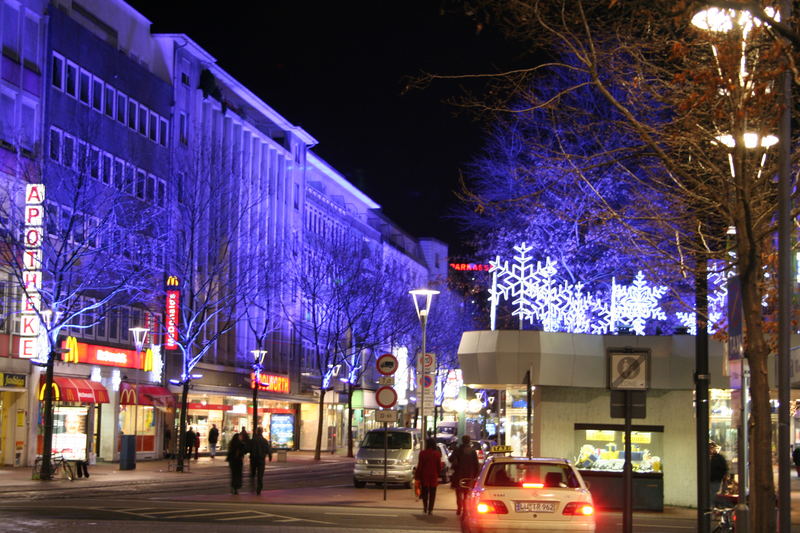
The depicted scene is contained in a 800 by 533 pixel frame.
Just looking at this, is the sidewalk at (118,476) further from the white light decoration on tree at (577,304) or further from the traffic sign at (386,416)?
the white light decoration on tree at (577,304)

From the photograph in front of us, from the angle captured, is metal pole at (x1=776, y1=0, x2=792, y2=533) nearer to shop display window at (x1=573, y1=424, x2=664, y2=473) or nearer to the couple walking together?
shop display window at (x1=573, y1=424, x2=664, y2=473)

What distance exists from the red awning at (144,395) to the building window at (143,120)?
11.4m

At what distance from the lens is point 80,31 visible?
47.5 meters

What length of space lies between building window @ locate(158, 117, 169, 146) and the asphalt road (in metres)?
24.6

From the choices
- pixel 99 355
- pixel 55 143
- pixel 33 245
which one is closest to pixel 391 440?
pixel 33 245

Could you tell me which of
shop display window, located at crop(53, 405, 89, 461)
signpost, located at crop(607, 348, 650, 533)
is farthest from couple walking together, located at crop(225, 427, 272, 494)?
signpost, located at crop(607, 348, 650, 533)

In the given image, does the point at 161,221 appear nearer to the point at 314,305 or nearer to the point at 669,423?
the point at 314,305

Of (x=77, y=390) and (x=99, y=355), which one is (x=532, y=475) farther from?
(x=99, y=355)

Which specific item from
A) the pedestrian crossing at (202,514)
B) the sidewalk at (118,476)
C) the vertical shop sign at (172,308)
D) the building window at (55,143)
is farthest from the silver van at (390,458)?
the building window at (55,143)

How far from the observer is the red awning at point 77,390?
140ft

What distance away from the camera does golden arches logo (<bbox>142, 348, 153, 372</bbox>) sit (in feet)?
169

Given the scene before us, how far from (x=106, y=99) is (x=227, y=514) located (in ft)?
97.6

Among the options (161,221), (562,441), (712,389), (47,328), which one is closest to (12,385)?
(47,328)

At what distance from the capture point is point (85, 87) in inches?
1879
